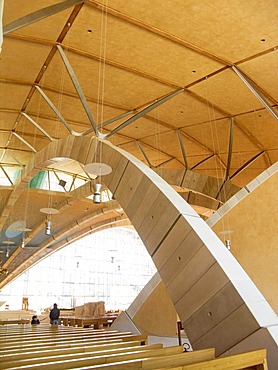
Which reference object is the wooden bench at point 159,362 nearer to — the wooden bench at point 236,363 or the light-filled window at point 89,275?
the wooden bench at point 236,363

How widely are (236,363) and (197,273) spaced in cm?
261

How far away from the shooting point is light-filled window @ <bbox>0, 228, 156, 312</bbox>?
121 ft

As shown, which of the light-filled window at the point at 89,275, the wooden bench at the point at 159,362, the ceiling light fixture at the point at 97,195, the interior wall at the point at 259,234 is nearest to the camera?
the wooden bench at the point at 159,362

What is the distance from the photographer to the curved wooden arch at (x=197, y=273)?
5.26m

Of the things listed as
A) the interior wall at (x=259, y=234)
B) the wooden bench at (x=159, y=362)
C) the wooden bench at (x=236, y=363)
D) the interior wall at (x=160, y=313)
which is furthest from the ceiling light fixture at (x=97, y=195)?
the interior wall at (x=160, y=313)

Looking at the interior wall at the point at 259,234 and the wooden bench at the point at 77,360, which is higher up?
the interior wall at the point at 259,234

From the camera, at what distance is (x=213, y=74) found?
38.6ft

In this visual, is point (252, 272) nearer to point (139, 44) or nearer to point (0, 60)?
point (139, 44)

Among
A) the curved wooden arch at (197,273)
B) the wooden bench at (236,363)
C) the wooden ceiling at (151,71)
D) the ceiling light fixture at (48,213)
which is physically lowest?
the wooden bench at (236,363)

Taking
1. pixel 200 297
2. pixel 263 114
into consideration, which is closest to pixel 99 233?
pixel 263 114

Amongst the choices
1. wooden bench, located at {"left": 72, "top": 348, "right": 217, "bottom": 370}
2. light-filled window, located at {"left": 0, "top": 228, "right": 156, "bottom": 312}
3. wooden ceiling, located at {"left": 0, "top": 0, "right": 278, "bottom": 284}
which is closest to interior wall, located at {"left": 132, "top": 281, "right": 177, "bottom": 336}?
wooden ceiling, located at {"left": 0, "top": 0, "right": 278, "bottom": 284}

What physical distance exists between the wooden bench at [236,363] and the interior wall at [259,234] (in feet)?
24.2

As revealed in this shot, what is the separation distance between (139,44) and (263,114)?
701 centimetres

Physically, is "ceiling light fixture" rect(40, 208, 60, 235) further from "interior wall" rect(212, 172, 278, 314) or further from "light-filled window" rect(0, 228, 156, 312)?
"light-filled window" rect(0, 228, 156, 312)
